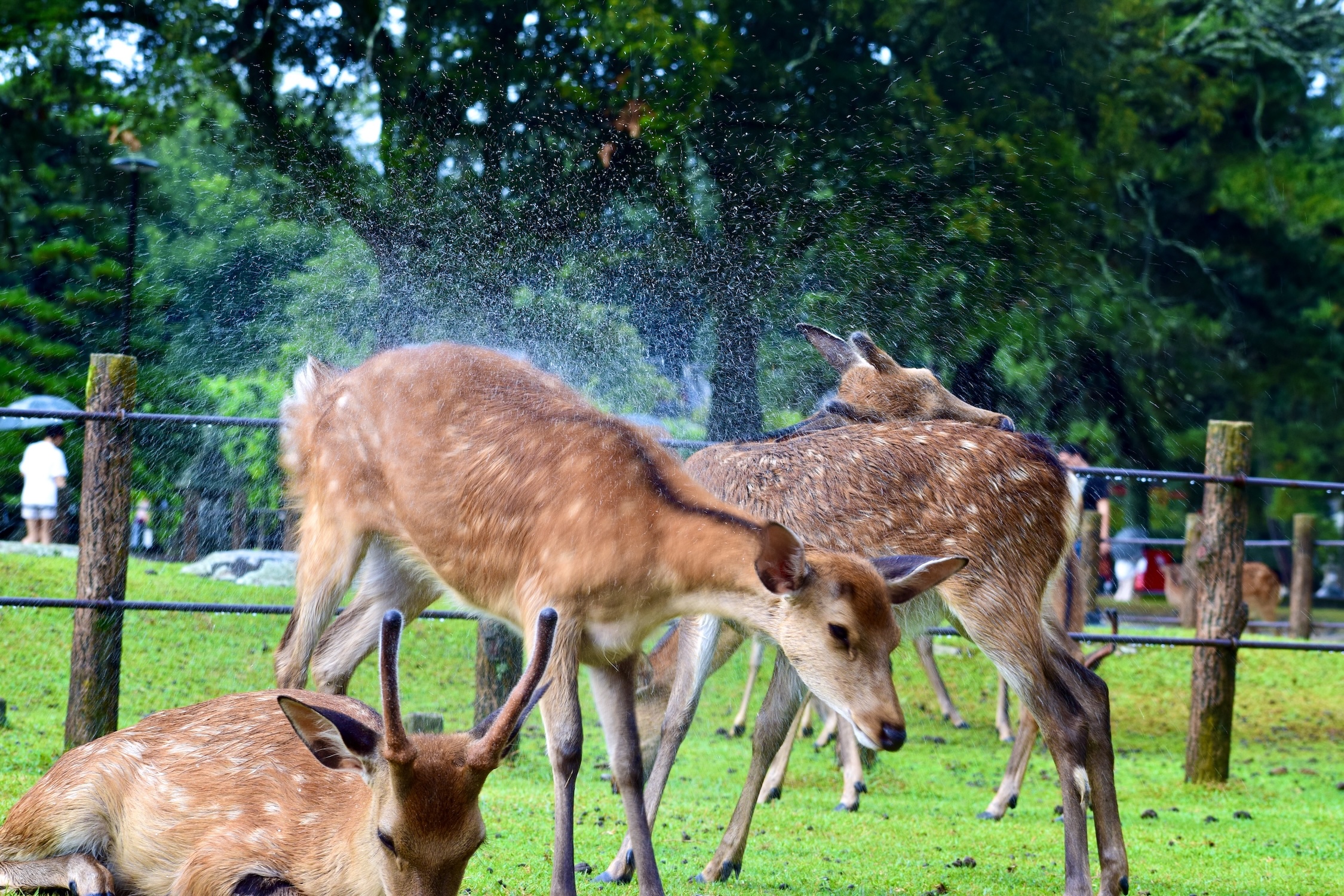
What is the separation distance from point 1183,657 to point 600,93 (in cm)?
815

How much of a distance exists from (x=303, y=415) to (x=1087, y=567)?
8397mm

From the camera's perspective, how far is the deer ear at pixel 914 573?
5.00 meters

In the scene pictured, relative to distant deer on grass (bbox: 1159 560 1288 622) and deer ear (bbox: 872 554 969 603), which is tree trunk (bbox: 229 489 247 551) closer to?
deer ear (bbox: 872 554 969 603)

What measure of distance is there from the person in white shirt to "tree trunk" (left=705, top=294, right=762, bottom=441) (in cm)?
750

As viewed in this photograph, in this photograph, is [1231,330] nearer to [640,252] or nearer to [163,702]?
[640,252]

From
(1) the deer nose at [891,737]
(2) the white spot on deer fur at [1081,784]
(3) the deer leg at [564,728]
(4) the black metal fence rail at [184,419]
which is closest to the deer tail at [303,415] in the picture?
(4) the black metal fence rail at [184,419]

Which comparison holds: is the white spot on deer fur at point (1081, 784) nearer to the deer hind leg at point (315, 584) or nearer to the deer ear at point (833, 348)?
the deer ear at point (833, 348)

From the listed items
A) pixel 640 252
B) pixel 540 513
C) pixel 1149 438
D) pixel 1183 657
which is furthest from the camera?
pixel 1149 438

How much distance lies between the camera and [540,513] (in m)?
5.47

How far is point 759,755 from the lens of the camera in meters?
6.55

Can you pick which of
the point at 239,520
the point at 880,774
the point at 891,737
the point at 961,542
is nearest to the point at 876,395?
the point at 961,542

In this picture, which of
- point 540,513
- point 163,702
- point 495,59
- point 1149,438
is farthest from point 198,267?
point 1149,438

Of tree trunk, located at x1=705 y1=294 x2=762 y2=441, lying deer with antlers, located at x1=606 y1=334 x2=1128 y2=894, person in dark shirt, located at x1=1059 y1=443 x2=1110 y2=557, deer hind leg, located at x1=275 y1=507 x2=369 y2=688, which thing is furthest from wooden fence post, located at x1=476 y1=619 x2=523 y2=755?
person in dark shirt, located at x1=1059 y1=443 x2=1110 y2=557

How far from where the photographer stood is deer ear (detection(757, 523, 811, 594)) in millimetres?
4797
